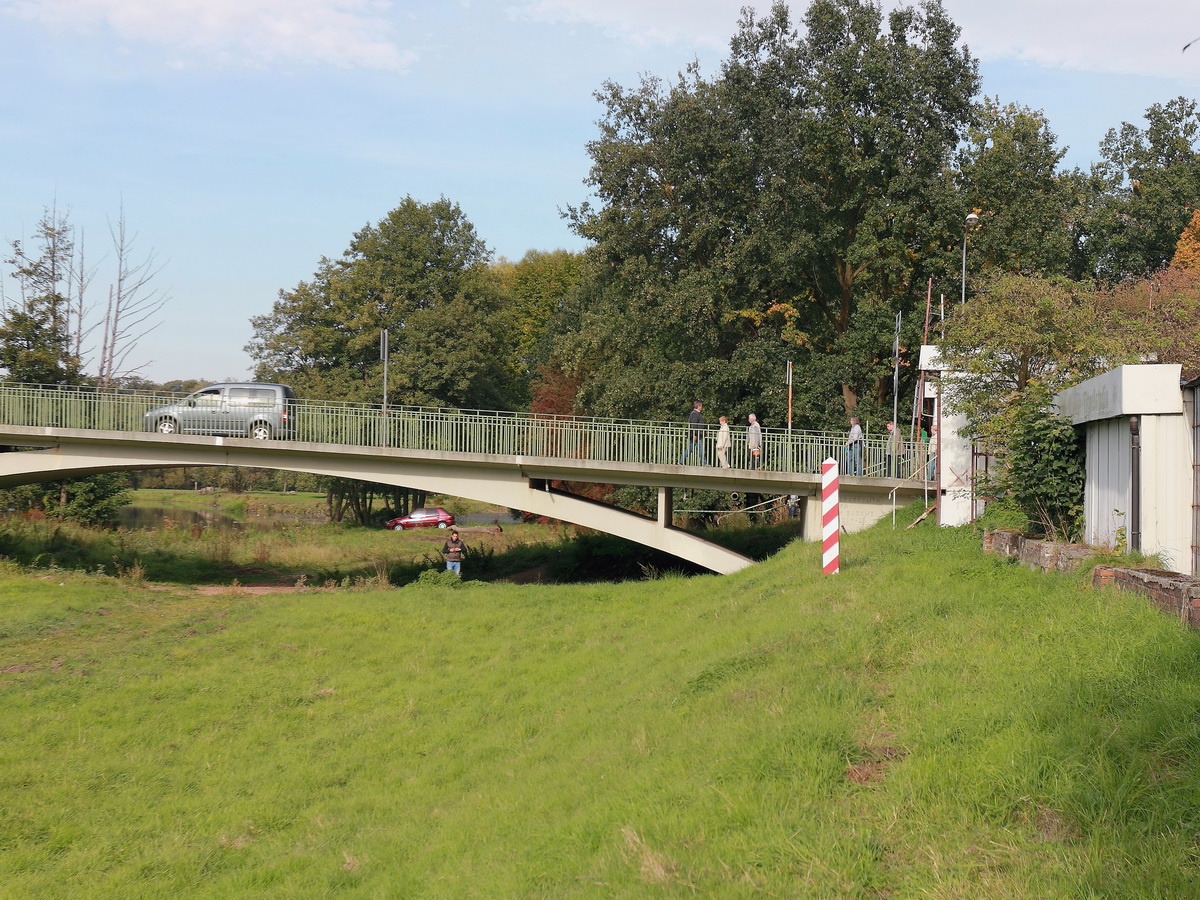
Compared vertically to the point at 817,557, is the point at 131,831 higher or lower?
lower

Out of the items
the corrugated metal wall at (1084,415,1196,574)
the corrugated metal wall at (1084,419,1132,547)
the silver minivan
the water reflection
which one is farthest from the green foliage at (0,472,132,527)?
the corrugated metal wall at (1084,415,1196,574)

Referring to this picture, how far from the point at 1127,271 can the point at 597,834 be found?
43644 millimetres

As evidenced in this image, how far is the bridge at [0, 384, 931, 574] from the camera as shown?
23.6m

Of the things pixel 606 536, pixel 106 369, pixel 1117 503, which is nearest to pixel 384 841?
pixel 1117 503

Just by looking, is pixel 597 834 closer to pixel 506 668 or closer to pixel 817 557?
pixel 506 668

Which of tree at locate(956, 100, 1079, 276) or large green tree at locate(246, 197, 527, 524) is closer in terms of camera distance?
tree at locate(956, 100, 1079, 276)

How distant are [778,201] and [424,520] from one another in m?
25.4

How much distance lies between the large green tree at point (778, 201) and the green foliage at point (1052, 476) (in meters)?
16.3

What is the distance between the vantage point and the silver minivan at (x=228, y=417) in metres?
24.9

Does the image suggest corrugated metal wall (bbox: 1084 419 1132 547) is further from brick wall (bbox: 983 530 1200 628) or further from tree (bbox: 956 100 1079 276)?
tree (bbox: 956 100 1079 276)

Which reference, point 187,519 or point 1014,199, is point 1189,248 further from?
point 187,519

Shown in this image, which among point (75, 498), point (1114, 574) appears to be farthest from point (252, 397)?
point (1114, 574)

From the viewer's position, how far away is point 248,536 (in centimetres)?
3600

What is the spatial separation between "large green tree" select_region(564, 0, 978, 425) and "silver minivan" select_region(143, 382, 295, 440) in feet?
32.7
